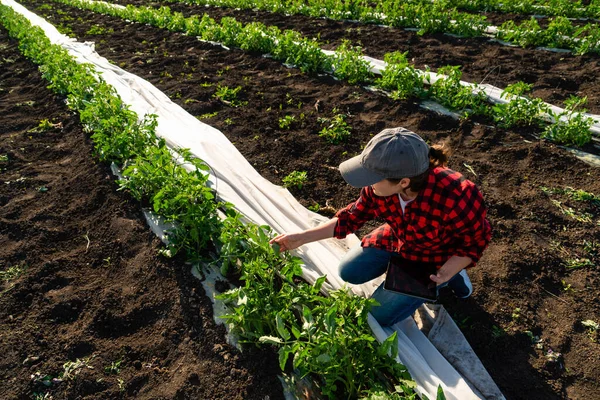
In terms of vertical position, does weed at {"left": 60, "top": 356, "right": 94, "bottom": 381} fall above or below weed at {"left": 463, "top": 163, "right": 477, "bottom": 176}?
below

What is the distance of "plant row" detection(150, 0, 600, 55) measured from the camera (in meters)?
6.42

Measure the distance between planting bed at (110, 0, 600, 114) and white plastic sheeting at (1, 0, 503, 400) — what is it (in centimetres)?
345

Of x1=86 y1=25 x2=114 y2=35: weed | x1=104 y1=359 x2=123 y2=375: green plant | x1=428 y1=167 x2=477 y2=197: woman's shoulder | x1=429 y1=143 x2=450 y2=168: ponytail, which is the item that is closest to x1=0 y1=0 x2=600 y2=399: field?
x1=104 y1=359 x2=123 y2=375: green plant

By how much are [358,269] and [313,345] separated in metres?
0.91

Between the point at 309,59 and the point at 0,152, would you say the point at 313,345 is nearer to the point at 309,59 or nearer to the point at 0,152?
the point at 0,152

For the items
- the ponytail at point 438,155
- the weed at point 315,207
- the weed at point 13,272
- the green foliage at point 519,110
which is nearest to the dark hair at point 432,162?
the ponytail at point 438,155

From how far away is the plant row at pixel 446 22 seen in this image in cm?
642

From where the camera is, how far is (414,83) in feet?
16.7

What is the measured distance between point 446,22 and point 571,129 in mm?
4375

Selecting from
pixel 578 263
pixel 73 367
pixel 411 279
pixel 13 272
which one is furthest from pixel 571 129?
pixel 13 272

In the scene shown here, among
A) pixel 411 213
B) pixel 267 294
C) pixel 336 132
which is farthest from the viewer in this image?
pixel 336 132

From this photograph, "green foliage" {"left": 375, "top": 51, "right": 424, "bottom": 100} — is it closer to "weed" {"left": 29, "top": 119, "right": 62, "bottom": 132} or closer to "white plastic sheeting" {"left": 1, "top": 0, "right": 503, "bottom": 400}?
"white plastic sheeting" {"left": 1, "top": 0, "right": 503, "bottom": 400}

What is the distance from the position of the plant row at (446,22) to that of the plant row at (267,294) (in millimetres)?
6105

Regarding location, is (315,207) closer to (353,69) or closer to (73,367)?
(73,367)
